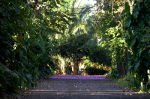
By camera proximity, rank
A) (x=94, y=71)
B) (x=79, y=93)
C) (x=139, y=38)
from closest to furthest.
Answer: (x=79, y=93)
(x=139, y=38)
(x=94, y=71)

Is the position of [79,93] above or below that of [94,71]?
below

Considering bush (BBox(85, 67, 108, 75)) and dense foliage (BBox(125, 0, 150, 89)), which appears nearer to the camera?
dense foliage (BBox(125, 0, 150, 89))

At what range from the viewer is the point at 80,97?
7.30 meters

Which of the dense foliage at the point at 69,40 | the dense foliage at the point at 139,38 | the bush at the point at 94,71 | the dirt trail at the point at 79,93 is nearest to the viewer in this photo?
the dense foliage at the point at 69,40

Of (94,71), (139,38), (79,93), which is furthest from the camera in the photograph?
(94,71)

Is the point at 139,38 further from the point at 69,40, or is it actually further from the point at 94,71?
the point at 69,40

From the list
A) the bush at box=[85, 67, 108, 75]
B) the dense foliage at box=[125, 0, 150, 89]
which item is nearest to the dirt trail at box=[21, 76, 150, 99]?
the dense foliage at box=[125, 0, 150, 89]

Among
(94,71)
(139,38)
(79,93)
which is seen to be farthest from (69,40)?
(79,93)

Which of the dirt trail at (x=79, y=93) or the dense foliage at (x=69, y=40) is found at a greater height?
the dense foliage at (x=69, y=40)

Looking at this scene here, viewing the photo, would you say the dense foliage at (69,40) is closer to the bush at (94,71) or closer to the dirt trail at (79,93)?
the bush at (94,71)

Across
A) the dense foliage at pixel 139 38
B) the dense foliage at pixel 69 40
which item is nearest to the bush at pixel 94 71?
the dense foliage at pixel 69 40

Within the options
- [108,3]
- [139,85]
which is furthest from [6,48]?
[108,3]

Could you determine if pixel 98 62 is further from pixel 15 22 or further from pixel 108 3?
pixel 15 22

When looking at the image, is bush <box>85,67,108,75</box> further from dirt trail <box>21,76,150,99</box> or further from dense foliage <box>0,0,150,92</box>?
dirt trail <box>21,76,150,99</box>
